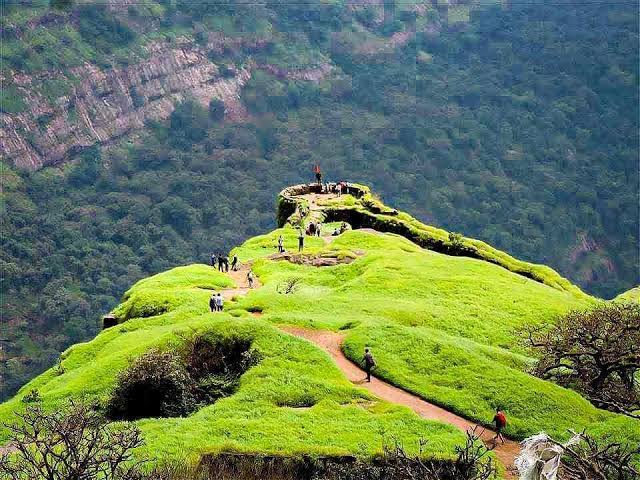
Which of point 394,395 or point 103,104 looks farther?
point 103,104

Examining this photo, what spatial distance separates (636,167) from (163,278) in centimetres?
16697

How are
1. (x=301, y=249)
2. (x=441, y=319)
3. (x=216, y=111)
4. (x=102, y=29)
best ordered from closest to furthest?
(x=441, y=319) < (x=301, y=249) < (x=102, y=29) < (x=216, y=111)

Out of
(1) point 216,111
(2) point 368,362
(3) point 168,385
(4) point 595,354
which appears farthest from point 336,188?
(1) point 216,111

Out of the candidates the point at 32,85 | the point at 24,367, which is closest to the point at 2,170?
the point at 32,85

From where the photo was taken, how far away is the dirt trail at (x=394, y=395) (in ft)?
75.8

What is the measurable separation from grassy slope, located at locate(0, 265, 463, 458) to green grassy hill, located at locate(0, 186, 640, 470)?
52mm

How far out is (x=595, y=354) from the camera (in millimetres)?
28438

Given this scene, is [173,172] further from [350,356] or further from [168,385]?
[168,385]

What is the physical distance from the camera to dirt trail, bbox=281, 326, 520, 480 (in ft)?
75.8

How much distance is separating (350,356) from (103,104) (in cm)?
15439

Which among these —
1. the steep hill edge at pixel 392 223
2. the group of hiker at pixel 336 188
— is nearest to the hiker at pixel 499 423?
the steep hill edge at pixel 392 223

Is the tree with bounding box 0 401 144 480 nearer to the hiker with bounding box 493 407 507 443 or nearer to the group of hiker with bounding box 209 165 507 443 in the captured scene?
the group of hiker with bounding box 209 165 507 443

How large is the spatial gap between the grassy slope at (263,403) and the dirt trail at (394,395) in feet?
2.87

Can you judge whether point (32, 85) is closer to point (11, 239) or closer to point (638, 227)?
point (11, 239)
